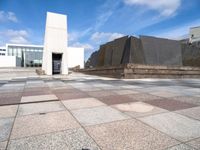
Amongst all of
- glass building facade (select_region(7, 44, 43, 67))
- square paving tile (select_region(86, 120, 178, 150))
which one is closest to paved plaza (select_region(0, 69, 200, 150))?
square paving tile (select_region(86, 120, 178, 150))

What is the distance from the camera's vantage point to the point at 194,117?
452 cm

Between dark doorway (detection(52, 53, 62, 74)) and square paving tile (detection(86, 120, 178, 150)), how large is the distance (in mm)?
24698

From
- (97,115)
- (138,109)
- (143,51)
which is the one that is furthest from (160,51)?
(97,115)

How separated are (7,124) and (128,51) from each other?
713 inches

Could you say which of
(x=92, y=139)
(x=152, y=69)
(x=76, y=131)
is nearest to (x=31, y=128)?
(x=76, y=131)

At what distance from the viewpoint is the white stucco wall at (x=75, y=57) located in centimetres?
5144

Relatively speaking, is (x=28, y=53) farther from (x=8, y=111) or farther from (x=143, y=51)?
(x=8, y=111)

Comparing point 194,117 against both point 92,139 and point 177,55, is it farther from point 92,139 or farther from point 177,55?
point 177,55

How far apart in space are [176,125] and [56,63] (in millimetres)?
25487

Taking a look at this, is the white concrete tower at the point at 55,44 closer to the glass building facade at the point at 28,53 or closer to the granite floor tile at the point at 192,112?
the granite floor tile at the point at 192,112

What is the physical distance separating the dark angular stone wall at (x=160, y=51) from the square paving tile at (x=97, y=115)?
17.0 metres

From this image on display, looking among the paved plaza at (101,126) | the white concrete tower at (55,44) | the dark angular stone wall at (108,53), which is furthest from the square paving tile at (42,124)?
the white concrete tower at (55,44)

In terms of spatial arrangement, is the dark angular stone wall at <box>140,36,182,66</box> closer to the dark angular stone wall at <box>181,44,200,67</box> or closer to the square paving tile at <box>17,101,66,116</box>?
the dark angular stone wall at <box>181,44,200,67</box>

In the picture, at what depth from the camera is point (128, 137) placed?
335cm
